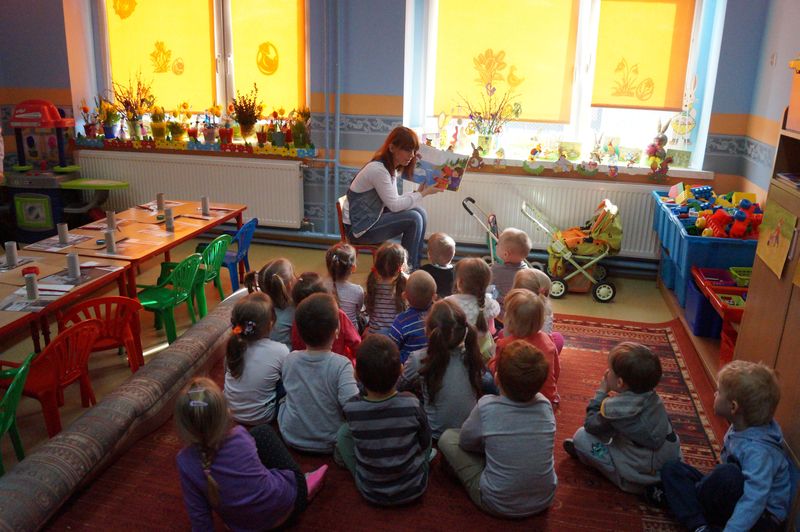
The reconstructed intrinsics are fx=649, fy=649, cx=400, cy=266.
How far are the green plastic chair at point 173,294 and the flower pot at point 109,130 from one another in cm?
318

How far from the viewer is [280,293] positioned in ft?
12.0

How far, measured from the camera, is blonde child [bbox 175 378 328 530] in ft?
7.09

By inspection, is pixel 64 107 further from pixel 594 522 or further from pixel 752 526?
pixel 752 526

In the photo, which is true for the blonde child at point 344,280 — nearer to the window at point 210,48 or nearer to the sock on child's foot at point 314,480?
the sock on child's foot at point 314,480

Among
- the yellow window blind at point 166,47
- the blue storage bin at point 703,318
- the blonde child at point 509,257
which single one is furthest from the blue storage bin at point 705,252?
the yellow window blind at point 166,47

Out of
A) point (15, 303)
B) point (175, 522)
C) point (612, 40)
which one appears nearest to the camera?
point (175, 522)

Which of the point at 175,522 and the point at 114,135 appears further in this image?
the point at 114,135

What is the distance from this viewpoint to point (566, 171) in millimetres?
6121

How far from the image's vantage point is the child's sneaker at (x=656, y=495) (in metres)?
2.84

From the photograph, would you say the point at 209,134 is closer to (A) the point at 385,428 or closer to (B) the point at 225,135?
(B) the point at 225,135

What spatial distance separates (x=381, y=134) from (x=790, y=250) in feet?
14.0

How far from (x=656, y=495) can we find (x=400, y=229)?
284 cm

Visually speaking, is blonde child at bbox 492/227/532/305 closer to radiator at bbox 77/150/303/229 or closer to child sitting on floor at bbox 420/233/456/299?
child sitting on floor at bbox 420/233/456/299

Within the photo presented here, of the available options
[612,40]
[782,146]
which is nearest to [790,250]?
[782,146]
